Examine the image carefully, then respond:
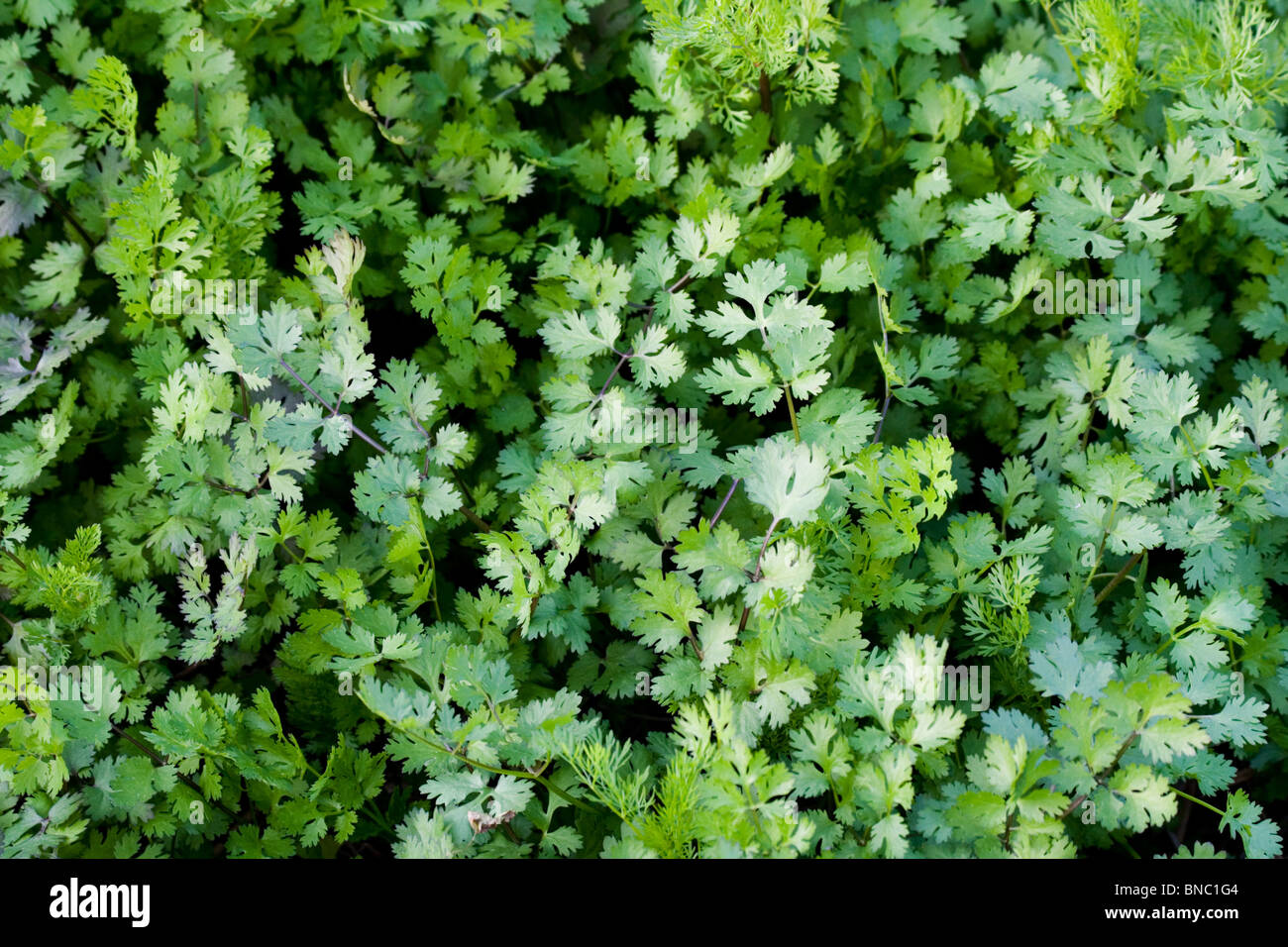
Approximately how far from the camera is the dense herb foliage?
4.79 ft

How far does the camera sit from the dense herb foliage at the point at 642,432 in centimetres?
146

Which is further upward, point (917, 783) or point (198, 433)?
point (198, 433)

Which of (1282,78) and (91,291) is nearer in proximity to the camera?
(1282,78)

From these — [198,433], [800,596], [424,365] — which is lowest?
[800,596]

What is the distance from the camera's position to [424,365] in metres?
1.86

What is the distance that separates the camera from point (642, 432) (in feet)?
5.41
